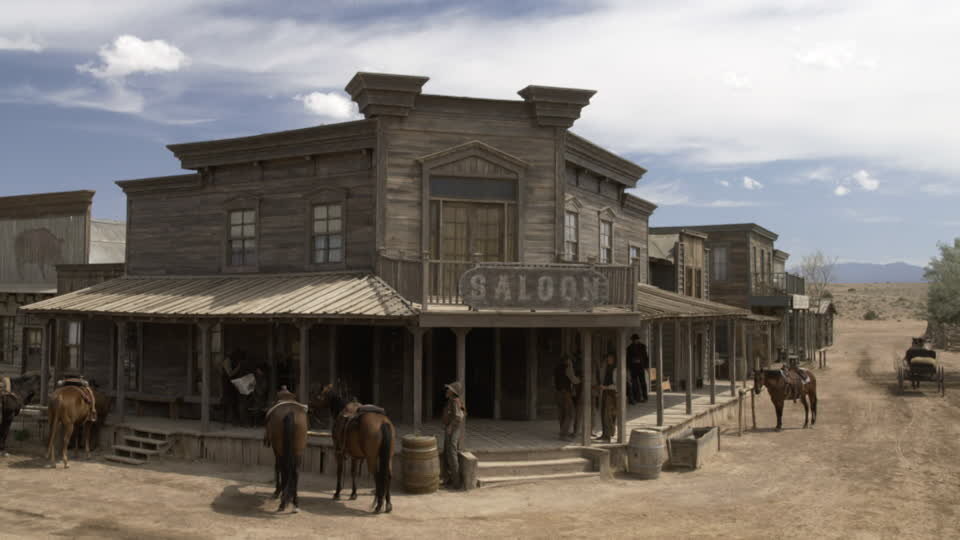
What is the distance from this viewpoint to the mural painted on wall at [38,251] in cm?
2647

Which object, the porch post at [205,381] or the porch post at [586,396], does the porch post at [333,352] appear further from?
the porch post at [586,396]

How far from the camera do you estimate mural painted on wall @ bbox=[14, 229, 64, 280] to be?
2647cm

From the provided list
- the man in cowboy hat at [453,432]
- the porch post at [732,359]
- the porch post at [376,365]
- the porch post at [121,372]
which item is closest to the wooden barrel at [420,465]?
the man in cowboy hat at [453,432]

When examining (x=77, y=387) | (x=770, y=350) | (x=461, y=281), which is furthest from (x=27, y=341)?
(x=770, y=350)

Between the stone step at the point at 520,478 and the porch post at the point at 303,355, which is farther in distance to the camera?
the porch post at the point at 303,355

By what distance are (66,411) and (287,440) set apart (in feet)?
20.6

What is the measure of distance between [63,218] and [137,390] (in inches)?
377

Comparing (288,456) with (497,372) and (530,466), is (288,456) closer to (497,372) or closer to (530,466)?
(530,466)

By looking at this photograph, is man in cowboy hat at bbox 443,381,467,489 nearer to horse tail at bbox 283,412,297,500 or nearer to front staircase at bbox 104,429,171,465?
horse tail at bbox 283,412,297,500

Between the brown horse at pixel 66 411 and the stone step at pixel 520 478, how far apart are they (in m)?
8.46

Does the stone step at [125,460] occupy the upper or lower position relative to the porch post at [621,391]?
lower

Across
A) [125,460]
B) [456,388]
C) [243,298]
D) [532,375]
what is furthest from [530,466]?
[125,460]

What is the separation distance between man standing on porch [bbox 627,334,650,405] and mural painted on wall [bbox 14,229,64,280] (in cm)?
1970

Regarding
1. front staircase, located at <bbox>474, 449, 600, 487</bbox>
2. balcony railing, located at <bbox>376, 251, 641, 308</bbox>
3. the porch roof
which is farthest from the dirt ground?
balcony railing, located at <bbox>376, 251, 641, 308</bbox>
